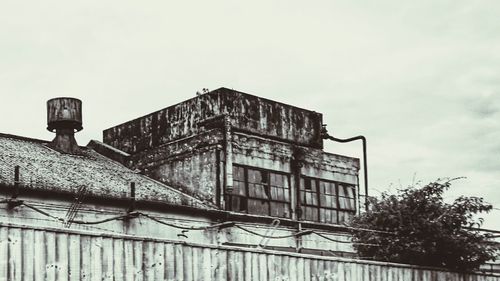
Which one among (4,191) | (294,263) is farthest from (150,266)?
(4,191)

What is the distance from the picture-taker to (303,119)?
114ft

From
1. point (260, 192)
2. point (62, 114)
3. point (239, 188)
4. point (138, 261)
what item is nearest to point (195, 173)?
point (239, 188)

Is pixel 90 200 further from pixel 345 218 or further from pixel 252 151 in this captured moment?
pixel 345 218

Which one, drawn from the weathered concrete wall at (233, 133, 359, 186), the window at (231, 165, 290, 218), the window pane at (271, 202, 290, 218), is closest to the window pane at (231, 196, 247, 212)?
the window at (231, 165, 290, 218)

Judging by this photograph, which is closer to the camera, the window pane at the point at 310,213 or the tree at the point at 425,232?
the tree at the point at 425,232

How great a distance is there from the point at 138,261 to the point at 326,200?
69.0 feet

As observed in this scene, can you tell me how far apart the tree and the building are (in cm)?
120

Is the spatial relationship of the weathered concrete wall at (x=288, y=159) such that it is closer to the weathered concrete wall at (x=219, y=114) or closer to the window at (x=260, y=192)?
the window at (x=260, y=192)

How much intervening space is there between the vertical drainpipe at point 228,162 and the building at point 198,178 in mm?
35

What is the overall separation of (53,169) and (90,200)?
2040 mm

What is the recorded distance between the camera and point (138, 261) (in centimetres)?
1303

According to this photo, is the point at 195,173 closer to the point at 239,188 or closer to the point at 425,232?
the point at 239,188

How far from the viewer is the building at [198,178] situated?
2511cm

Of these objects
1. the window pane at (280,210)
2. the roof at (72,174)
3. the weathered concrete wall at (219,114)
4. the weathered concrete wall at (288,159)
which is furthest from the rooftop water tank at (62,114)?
the window pane at (280,210)
